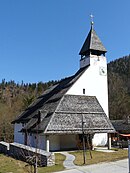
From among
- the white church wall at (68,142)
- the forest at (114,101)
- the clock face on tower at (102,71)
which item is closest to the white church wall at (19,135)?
the forest at (114,101)

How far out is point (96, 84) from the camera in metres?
32.1

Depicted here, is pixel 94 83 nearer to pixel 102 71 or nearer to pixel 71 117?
pixel 102 71

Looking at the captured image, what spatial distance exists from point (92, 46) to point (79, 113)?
10.8 m

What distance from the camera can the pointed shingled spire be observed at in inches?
1332

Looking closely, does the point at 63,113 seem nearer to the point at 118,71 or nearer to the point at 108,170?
the point at 108,170

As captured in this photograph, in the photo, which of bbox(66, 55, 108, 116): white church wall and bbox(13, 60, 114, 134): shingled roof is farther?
bbox(66, 55, 108, 116): white church wall

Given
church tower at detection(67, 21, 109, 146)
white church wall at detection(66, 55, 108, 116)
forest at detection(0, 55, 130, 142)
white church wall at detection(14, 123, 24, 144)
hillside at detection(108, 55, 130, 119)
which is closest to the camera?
church tower at detection(67, 21, 109, 146)

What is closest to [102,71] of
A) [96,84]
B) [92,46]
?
[96,84]

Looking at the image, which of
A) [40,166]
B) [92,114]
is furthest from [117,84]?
[40,166]

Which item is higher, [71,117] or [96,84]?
[96,84]

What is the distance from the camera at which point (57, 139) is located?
27.2m

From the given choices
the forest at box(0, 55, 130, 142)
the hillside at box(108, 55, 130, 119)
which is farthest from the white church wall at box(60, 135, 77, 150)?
the hillside at box(108, 55, 130, 119)

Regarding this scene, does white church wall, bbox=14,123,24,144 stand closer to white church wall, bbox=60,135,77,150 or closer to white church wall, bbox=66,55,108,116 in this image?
white church wall, bbox=60,135,77,150

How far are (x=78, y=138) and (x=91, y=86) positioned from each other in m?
7.24
